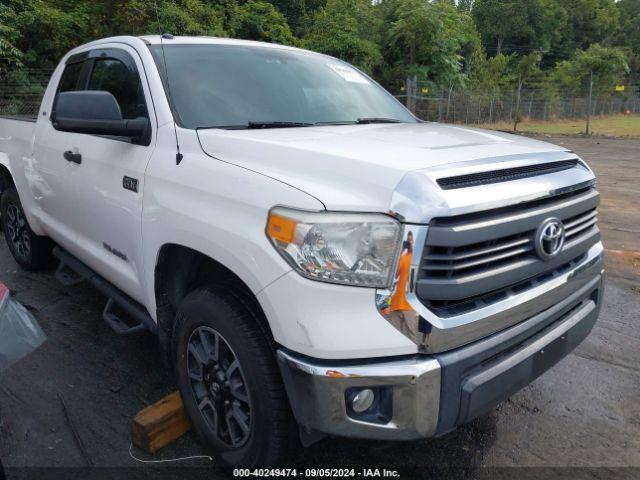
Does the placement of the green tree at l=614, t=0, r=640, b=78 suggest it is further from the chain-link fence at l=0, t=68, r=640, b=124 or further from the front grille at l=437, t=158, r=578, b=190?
the front grille at l=437, t=158, r=578, b=190

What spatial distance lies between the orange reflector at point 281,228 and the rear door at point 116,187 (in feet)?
3.30

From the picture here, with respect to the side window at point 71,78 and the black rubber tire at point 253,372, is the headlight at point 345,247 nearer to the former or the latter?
the black rubber tire at point 253,372

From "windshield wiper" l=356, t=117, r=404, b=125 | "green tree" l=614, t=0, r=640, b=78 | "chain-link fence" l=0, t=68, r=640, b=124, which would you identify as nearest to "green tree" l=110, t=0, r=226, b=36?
"chain-link fence" l=0, t=68, r=640, b=124

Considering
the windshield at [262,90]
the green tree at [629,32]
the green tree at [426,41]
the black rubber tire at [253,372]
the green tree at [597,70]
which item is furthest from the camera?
the green tree at [629,32]

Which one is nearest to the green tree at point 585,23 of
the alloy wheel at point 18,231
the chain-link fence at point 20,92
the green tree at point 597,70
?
the green tree at point 597,70

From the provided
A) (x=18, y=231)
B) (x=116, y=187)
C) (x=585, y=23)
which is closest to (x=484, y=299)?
(x=116, y=187)

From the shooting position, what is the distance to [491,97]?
27.8 metres

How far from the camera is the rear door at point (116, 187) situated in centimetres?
279

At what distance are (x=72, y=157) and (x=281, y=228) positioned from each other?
6.85ft

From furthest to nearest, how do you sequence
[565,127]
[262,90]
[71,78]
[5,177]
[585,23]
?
[585,23]
[565,127]
[5,177]
[71,78]
[262,90]

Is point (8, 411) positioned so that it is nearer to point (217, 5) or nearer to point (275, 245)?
point (275, 245)

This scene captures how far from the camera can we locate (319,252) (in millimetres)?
1882

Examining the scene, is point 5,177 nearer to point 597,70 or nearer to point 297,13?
point 297,13

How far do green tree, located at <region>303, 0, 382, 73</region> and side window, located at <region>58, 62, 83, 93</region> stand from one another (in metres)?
18.0
